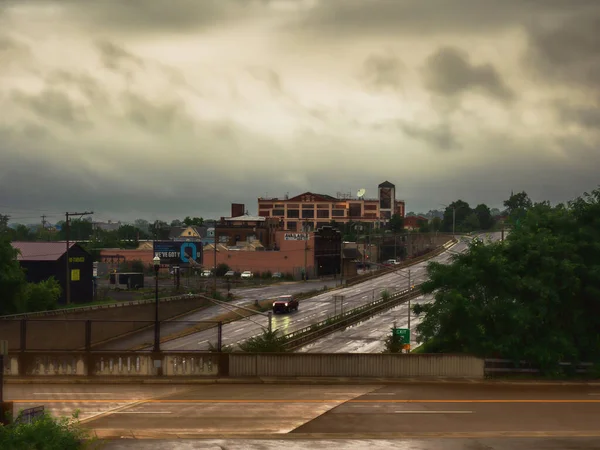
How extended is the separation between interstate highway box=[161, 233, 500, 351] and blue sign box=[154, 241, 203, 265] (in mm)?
33356

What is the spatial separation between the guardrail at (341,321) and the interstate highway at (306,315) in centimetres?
221

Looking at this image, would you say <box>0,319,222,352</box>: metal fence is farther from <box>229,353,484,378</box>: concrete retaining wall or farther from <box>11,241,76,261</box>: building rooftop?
<box>11,241,76,261</box>: building rooftop

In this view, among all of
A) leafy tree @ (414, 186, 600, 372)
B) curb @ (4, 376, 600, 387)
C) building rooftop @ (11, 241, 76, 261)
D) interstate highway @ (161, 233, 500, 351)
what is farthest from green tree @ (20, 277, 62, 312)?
leafy tree @ (414, 186, 600, 372)

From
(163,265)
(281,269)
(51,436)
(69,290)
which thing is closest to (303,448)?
(51,436)

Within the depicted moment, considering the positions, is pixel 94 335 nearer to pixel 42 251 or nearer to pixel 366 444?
pixel 42 251

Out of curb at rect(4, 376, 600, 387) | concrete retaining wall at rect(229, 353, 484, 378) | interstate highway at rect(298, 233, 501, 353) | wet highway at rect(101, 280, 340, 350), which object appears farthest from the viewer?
interstate highway at rect(298, 233, 501, 353)

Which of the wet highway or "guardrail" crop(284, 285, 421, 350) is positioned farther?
"guardrail" crop(284, 285, 421, 350)

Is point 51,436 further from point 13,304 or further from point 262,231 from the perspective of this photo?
point 262,231

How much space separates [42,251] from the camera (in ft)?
265

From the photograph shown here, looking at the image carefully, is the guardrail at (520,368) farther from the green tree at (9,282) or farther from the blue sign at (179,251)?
the blue sign at (179,251)

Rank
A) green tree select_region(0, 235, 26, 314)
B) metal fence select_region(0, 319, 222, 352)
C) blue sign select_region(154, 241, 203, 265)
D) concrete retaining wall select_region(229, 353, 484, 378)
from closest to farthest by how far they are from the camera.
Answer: concrete retaining wall select_region(229, 353, 484, 378) < metal fence select_region(0, 319, 222, 352) < green tree select_region(0, 235, 26, 314) < blue sign select_region(154, 241, 203, 265)

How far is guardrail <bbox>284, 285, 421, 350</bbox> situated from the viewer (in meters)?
60.9

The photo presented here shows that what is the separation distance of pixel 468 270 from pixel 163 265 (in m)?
113

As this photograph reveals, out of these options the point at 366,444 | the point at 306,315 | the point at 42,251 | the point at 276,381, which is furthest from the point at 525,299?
the point at 42,251
